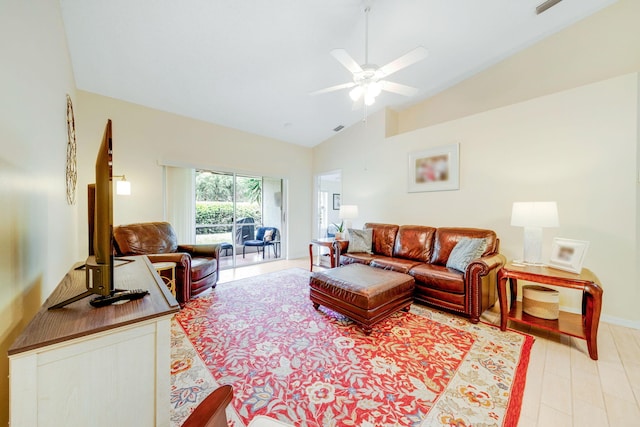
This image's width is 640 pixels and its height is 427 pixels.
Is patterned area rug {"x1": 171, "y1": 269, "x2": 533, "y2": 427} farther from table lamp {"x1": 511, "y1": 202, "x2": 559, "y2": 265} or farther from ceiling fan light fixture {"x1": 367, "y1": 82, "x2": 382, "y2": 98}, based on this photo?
ceiling fan light fixture {"x1": 367, "y1": 82, "x2": 382, "y2": 98}

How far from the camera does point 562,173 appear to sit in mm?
2773

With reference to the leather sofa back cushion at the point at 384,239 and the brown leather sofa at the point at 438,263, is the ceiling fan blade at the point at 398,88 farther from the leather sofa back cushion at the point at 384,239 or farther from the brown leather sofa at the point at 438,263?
the leather sofa back cushion at the point at 384,239

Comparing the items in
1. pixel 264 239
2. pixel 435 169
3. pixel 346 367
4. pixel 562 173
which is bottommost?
pixel 346 367

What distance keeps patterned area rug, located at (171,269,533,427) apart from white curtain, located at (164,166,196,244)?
6.16 ft

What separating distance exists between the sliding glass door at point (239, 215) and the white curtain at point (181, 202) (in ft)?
0.28

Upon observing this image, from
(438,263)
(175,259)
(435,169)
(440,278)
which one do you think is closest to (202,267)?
(175,259)

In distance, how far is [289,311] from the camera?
2711mm

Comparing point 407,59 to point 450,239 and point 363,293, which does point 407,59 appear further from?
point 450,239

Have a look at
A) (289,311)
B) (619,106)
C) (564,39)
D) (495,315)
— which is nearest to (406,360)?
(289,311)

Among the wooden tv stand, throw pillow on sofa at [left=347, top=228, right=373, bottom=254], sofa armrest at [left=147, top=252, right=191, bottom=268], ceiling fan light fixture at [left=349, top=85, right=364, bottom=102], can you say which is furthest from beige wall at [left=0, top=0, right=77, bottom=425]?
throw pillow on sofa at [left=347, top=228, right=373, bottom=254]

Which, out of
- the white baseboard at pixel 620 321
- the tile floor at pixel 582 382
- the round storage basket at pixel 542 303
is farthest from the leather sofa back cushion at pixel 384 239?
the white baseboard at pixel 620 321

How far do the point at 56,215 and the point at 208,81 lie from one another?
234 centimetres

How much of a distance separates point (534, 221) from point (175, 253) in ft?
13.4

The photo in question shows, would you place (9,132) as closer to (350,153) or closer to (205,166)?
(205,166)
